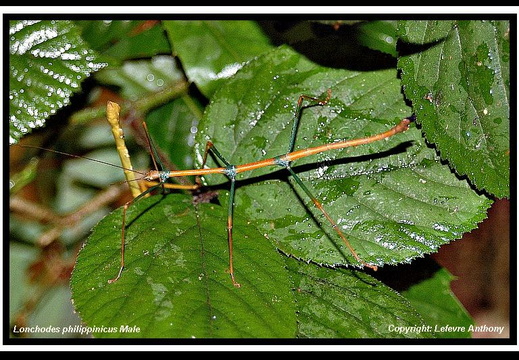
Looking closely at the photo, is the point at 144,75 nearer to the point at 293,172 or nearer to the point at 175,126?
the point at 175,126

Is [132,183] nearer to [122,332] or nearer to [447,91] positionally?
[122,332]

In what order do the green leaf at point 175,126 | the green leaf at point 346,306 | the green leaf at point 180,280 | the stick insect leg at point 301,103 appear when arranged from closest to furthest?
1. the green leaf at point 180,280
2. the green leaf at point 346,306
3. the stick insect leg at point 301,103
4. the green leaf at point 175,126

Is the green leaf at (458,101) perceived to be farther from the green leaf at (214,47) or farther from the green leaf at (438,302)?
the green leaf at (214,47)

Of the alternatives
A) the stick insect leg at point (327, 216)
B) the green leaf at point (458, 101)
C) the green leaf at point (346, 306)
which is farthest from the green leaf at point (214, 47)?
the green leaf at point (346, 306)

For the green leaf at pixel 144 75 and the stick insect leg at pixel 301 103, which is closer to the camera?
the stick insect leg at pixel 301 103

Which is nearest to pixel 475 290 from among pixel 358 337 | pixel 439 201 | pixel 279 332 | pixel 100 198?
pixel 439 201

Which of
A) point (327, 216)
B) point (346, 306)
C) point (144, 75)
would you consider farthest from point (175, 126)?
point (346, 306)
